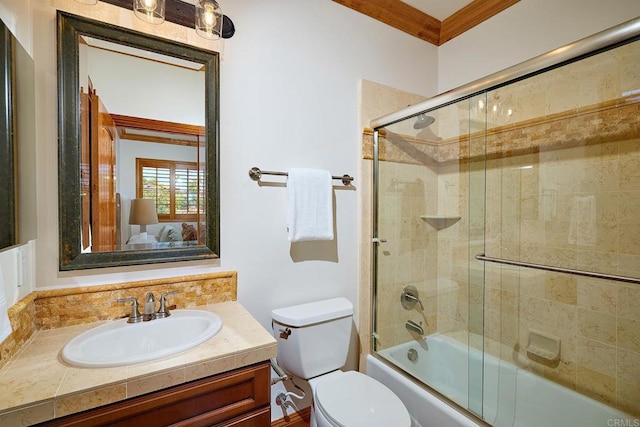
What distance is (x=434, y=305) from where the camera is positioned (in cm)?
199

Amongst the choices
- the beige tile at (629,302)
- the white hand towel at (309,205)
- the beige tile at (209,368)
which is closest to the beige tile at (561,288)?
the beige tile at (629,302)

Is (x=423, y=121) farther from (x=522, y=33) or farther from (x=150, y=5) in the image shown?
(x=150, y=5)

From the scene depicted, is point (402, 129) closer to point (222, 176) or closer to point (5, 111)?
point (222, 176)

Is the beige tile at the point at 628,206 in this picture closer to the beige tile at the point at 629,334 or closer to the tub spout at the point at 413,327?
the beige tile at the point at 629,334

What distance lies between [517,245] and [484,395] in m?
0.82

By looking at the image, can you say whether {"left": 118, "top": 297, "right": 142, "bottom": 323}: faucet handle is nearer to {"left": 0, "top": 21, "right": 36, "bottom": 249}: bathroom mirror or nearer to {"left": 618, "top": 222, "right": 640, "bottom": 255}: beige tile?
{"left": 0, "top": 21, "right": 36, "bottom": 249}: bathroom mirror

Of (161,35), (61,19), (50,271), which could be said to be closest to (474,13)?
(161,35)

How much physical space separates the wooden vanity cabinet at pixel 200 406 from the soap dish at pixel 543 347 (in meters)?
1.47

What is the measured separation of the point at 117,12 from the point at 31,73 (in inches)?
16.8

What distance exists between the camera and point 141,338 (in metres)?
1.17

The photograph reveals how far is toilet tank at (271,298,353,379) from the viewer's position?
4.88 ft

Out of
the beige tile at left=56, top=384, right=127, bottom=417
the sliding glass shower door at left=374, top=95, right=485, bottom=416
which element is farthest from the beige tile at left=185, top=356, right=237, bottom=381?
Result: the sliding glass shower door at left=374, top=95, right=485, bottom=416

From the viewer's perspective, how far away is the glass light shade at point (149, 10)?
3.69 feet

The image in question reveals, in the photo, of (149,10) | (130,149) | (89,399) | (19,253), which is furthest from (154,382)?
(149,10)
